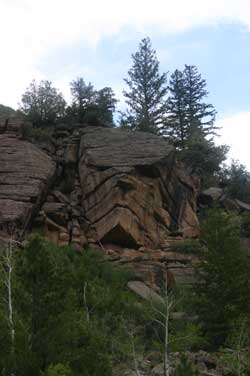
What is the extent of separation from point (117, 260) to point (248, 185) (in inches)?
612

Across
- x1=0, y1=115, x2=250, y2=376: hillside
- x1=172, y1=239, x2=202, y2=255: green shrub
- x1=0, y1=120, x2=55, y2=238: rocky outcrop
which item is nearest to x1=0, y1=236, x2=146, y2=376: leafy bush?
x1=0, y1=115, x2=250, y2=376: hillside

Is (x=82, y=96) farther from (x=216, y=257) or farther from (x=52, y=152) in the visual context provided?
(x=216, y=257)

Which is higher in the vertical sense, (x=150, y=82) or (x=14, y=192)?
(x=150, y=82)

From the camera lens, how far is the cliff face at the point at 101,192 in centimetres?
2936

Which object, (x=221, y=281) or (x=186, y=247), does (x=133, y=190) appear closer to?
(x=186, y=247)

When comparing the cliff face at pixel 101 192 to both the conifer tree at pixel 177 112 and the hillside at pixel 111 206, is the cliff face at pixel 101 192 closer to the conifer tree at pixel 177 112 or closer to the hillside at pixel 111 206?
the hillside at pixel 111 206

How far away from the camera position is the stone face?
1182 inches

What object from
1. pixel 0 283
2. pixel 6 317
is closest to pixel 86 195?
pixel 0 283

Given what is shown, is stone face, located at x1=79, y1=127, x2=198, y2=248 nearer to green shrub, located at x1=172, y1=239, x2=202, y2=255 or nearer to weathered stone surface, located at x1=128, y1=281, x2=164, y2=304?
A: green shrub, located at x1=172, y1=239, x2=202, y2=255

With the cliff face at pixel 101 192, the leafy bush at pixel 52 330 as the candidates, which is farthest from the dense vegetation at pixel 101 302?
the cliff face at pixel 101 192

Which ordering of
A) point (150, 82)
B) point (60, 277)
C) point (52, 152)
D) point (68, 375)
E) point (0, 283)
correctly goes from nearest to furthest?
point (68, 375) < point (60, 277) < point (0, 283) < point (52, 152) < point (150, 82)

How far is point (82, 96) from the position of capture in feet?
133

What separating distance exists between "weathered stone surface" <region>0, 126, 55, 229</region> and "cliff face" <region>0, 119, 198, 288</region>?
0.05 m

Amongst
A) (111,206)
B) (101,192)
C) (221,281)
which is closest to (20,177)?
(101,192)
